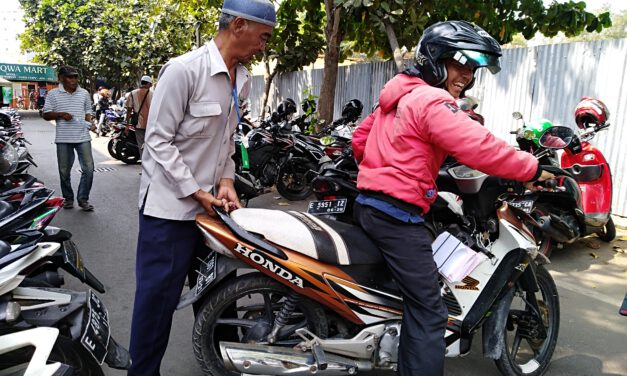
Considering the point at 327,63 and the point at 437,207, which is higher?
the point at 327,63

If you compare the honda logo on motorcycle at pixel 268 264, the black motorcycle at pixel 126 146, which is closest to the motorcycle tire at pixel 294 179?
the black motorcycle at pixel 126 146

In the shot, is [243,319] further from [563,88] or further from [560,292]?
[563,88]

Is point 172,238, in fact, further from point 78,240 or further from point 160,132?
point 78,240

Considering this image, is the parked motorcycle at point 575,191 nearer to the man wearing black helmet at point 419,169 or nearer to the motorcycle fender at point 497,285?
the motorcycle fender at point 497,285

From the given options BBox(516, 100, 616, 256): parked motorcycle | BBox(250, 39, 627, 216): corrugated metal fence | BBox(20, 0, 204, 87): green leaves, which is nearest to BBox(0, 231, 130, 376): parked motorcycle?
BBox(516, 100, 616, 256): parked motorcycle

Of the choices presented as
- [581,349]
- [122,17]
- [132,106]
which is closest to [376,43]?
[132,106]

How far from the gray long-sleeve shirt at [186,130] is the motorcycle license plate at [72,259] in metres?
1.03

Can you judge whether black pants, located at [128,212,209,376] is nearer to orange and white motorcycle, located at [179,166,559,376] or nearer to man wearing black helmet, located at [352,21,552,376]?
orange and white motorcycle, located at [179,166,559,376]

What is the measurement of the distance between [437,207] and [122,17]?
2803 cm

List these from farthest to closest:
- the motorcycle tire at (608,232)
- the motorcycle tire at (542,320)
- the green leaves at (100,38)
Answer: the green leaves at (100,38)
the motorcycle tire at (608,232)
the motorcycle tire at (542,320)

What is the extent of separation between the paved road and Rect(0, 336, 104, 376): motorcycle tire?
815 mm

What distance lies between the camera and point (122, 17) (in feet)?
87.2

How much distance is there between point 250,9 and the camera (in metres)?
2.01

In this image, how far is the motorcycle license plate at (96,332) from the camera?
1.98 metres
